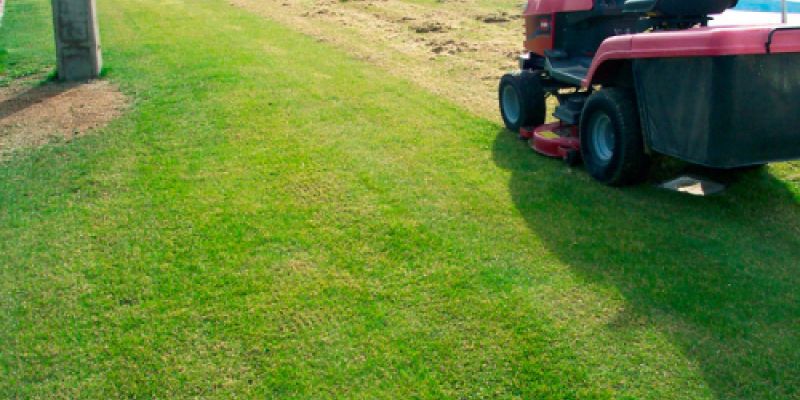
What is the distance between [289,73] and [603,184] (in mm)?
4955

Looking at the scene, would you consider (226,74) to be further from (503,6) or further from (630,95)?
(503,6)

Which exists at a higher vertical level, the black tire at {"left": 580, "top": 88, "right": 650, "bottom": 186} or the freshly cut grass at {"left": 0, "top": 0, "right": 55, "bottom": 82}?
the freshly cut grass at {"left": 0, "top": 0, "right": 55, "bottom": 82}

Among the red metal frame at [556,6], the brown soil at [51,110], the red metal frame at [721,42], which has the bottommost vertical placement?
the brown soil at [51,110]

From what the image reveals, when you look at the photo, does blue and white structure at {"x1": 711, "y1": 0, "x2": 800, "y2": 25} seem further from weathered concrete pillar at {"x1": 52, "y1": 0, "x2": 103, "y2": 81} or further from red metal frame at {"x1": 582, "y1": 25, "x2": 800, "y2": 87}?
weathered concrete pillar at {"x1": 52, "y1": 0, "x2": 103, "y2": 81}

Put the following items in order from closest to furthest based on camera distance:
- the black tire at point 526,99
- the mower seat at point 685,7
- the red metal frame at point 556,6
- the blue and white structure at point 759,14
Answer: the mower seat at point 685,7 < the blue and white structure at point 759,14 < the red metal frame at point 556,6 < the black tire at point 526,99

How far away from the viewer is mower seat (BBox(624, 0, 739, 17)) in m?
5.48

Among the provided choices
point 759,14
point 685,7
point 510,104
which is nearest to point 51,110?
point 510,104

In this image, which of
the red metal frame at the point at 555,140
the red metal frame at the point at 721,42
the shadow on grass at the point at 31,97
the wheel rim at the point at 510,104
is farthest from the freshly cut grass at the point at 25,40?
the red metal frame at the point at 721,42

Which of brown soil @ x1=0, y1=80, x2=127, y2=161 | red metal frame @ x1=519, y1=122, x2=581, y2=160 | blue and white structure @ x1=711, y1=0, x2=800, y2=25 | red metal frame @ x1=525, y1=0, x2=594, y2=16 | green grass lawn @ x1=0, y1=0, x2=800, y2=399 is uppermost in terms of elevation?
red metal frame @ x1=525, y1=0, x2=594, y2=16

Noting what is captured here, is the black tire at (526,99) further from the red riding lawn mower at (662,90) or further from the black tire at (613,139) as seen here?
the black tire at (613,139)

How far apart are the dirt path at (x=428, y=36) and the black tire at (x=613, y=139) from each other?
6.58ft

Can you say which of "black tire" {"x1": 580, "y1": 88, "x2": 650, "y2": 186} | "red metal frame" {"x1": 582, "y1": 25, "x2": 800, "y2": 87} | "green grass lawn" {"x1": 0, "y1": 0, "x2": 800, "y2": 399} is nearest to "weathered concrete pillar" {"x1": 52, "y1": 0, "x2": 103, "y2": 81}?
"green grass lawn" {"x1": 0, "y1": 0, "x2": 800, "y2": 399}

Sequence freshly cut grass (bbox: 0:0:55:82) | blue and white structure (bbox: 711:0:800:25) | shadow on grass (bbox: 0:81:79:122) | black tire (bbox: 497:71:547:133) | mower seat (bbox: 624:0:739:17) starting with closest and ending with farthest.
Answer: mower seat (bbox: 624:0:739:17) → blue and white structure (bbox: 711:0:800:25) → black tire (bbox: 497:71:547:133) → shadow on grass (bbox: 0:81:79:122) → freshly cut grass (bbox: 0:0:55:82)

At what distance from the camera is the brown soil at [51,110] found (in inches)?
293
